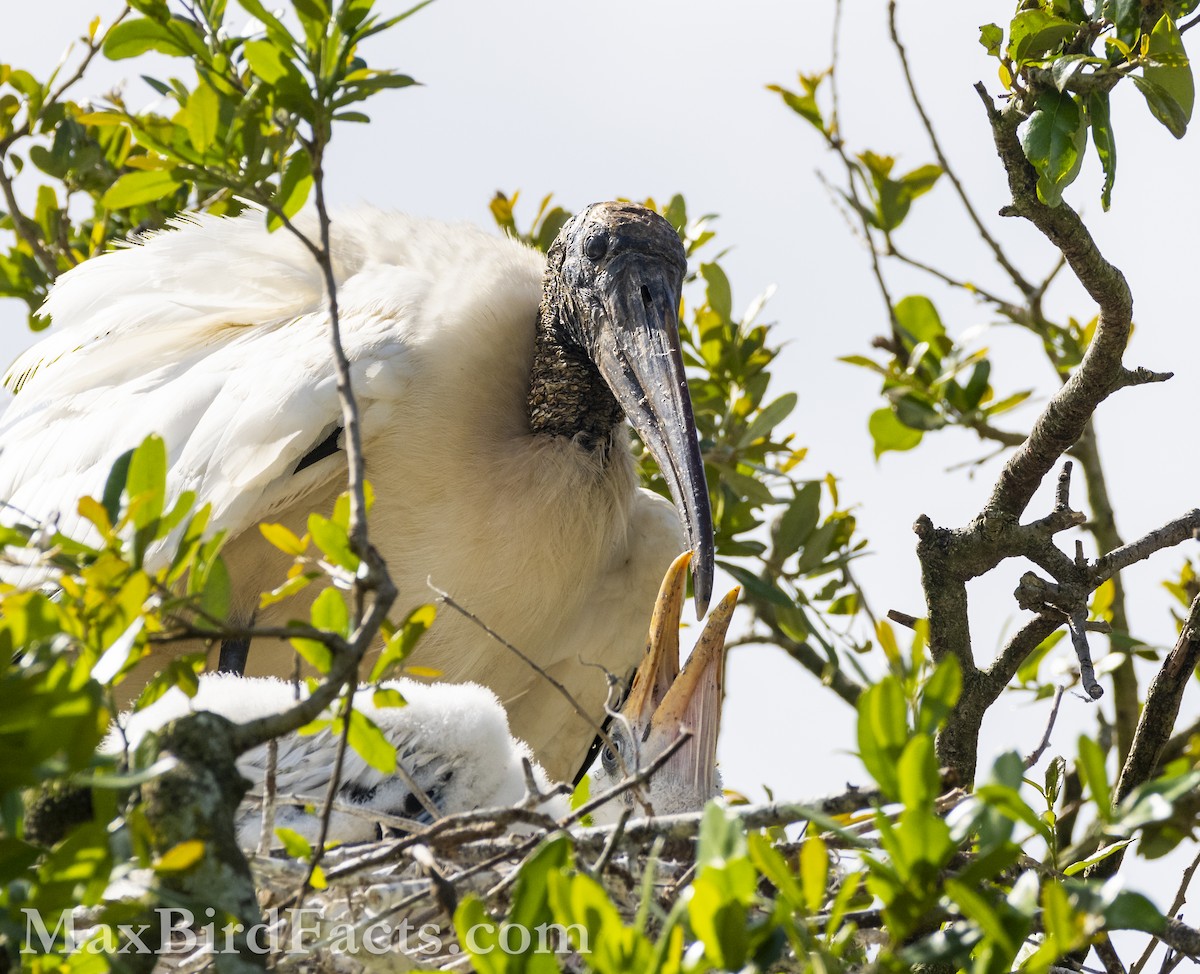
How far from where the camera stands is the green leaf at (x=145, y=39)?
6.93 feet

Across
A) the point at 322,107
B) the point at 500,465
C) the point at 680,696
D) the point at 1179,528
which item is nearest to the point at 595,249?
the point at 500,465

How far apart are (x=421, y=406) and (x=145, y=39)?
1603mm

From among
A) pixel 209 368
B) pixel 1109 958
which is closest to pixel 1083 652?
pixel 1109 958

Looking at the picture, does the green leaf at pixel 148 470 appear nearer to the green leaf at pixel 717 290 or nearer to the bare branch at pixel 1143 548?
the bare branch at pixel 1143 548

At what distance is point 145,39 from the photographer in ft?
6.96

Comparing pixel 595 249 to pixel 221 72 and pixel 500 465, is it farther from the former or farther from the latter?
pixel 221 72

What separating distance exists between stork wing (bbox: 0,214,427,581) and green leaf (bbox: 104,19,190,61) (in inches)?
47.4

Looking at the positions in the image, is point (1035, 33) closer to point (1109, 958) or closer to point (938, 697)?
point (938, 697)

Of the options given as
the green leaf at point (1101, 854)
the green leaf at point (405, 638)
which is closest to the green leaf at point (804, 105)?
the green leaf at point (1101, 854)

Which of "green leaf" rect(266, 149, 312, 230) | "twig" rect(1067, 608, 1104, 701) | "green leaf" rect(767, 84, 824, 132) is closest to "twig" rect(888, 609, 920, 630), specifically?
"twig" rect(1067, 608, 1104, 701)

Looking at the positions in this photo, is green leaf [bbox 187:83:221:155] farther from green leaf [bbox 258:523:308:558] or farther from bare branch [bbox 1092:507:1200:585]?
bare branch [bbox 1092:507:1200:585]

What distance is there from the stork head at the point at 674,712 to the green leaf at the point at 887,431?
0.88 m

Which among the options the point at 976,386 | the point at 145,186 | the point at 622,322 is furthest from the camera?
the point at 622,322

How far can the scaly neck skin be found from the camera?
3967 mm
